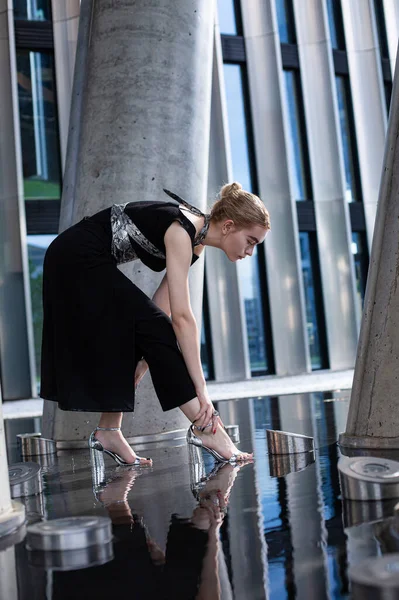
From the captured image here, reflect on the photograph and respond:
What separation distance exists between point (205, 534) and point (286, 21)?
53.4 ft

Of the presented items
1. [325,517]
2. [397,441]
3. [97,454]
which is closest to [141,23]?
[97,454]

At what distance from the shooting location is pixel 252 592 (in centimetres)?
159

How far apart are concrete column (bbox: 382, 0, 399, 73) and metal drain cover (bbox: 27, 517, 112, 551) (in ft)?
58.5

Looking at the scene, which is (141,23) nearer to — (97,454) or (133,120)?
(133,120)

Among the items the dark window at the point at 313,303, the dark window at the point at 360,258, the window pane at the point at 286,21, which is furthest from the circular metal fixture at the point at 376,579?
the window pane at the point at 286,21

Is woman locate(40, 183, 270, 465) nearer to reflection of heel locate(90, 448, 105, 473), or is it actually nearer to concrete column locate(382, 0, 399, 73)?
reflection of heel locate(90, 448, 105, 473)

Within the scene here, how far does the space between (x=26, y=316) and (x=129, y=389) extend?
34.8 ft

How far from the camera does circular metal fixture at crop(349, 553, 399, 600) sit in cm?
143

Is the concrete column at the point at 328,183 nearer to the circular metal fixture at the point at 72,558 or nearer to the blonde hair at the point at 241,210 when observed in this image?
the blonde hair at the point at 241,210

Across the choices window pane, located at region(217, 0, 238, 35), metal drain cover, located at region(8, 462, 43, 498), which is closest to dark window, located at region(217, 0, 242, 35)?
window pane, located at region(217, 0, 238, 35)

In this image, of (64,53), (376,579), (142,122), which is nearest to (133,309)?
(142,122)

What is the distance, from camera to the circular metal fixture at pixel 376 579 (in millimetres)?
1428

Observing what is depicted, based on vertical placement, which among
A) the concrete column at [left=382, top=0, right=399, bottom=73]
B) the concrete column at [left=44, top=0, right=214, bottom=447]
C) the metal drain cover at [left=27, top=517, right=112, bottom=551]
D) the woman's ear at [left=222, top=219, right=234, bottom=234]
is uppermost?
the concrete column at [left=382, top=0, right=399, bottom=73]

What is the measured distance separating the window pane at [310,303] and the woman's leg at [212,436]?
1279cm
